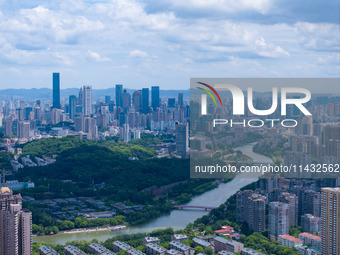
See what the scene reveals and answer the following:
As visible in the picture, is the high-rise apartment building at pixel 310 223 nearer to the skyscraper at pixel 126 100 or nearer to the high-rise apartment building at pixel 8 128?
the high-rise apartment building at pixel 8 128

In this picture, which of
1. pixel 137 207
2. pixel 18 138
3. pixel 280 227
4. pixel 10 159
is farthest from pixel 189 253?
pixel 18 138

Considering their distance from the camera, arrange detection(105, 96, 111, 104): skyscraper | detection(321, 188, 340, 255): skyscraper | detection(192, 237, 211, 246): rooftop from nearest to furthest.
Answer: detection(321, 188, 340, 255): skyscraper
detection(192, 237, 211, 246): rooftop
detection(105, 96, 111, 104): skyscraper

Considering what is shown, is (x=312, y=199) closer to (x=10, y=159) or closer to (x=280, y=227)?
(x=280, y=227)

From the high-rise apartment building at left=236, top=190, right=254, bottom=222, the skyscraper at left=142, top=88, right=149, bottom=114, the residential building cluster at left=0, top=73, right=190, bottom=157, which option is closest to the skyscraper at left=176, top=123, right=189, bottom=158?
the residential building cluster at left=0, top=73, right=190, bottom=157

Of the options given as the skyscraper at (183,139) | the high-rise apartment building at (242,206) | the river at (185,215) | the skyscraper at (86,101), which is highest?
the skyscraper at (86,101)

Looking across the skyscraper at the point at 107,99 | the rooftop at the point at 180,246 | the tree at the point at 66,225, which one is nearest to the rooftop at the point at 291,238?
the rooftop at the point at 180,246

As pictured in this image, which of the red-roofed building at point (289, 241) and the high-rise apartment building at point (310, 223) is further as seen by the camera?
the high-rise apartment building at point (310, 223)

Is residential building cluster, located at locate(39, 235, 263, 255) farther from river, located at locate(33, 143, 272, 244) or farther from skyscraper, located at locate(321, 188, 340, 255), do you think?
river, located at locate(33, 143, 272, 244)
